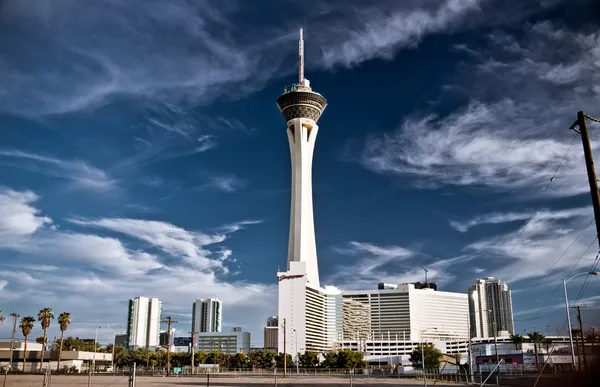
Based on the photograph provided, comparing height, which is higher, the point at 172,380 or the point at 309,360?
the point at 172,380

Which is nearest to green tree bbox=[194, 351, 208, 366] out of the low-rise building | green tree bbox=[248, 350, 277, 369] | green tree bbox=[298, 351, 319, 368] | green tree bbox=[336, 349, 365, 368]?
green tree bbox=[248, 350, 277, 369]

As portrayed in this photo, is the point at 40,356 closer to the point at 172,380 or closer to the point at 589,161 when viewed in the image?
the point at 172,380

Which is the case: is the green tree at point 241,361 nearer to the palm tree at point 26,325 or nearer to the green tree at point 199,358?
the green tree at point 199,358

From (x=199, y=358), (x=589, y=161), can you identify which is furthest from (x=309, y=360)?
(x=589, y=161)

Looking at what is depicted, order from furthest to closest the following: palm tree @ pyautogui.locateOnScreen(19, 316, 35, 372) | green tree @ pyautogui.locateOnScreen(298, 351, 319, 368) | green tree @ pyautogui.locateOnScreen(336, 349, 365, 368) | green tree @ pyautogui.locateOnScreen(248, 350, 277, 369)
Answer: green tree @ pyautogui.locateOnScreen(298, 351, 319, 368), green tree @ pyautogui.locateOnScreen(248, 350, 277, 369), green tree @ pyautogui.locateOnScreen(336, 349, 365, 368), palm tree @ pyautogui.locateOnScreen(19, 316, 35, 372)

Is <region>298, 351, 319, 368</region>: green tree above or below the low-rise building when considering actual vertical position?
below

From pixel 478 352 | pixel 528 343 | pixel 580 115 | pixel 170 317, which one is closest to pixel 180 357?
pixel 170 317

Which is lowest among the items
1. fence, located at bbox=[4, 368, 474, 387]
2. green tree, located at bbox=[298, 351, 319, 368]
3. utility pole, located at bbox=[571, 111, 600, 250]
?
green tree, located at bbox=[298, 351, 319, 368]

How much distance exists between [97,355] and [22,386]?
3589 inches

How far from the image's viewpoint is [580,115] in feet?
73.2

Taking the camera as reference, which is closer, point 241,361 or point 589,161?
point 589,161

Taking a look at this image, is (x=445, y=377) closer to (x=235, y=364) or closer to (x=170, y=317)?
(x=170, y=317)

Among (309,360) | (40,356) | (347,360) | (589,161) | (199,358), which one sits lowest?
(309,360)

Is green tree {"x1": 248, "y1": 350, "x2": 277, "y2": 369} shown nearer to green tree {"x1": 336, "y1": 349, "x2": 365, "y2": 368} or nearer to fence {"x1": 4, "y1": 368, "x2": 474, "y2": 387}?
green tree {"x1": 336, "y1": 349, "x2": 365, "y2": 368}
